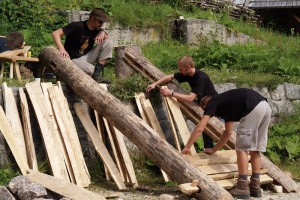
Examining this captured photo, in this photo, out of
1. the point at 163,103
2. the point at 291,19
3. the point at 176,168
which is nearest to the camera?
the point at 176,168

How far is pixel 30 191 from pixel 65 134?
176 centimetres

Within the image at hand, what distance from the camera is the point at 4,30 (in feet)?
46.1

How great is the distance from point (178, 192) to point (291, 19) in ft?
46.7

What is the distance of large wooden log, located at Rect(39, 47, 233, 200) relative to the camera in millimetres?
8227

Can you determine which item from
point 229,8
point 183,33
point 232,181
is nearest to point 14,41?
point 232,181

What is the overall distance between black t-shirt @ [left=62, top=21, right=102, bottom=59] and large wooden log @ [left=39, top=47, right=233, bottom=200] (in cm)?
35

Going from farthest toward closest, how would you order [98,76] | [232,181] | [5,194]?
[98,76]
[232,181]
[5,194]

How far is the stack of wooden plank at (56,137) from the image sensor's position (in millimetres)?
8977

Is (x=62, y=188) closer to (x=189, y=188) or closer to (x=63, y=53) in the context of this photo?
(x=189, y=188)

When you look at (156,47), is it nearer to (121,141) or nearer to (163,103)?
(163,103)

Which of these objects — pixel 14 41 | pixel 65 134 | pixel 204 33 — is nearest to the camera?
pixel 65 134

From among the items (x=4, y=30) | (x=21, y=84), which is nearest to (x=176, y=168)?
(x=21, y=84)

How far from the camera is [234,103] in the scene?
28.4 feet

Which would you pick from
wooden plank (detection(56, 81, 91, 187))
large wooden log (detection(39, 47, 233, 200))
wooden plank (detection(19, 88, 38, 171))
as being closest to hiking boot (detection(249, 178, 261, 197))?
large wooden log (detection(39, 47, 233, 200))
